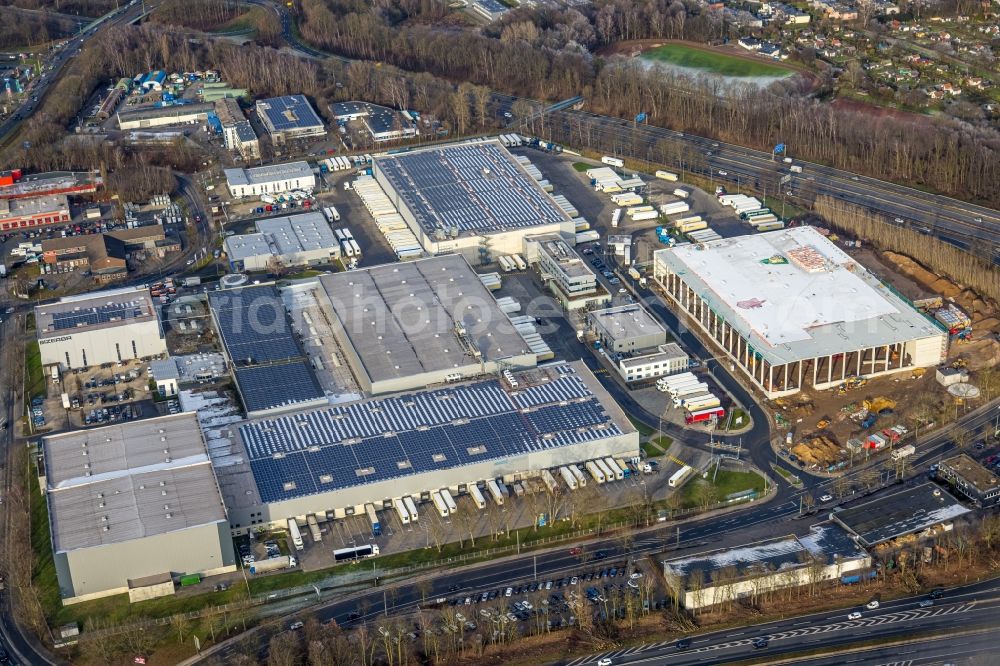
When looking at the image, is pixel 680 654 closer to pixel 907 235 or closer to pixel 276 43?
pixel 907 235

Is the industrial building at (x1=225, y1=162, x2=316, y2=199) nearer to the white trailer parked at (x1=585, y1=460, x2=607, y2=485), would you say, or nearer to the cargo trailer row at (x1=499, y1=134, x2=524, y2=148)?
the cargo trailer row at (x1=499, y1=134, x2=524, y2=148)

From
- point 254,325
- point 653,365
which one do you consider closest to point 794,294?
A: point 653,365

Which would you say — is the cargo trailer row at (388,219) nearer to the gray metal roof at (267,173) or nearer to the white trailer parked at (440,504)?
the gray metal roof at (267,173)

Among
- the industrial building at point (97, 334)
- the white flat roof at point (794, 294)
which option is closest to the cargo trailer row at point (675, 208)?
the white flat roof at point (794, 294)

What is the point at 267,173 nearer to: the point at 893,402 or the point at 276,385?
the point at 276,385

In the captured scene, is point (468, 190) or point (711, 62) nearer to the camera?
point (468, 190)

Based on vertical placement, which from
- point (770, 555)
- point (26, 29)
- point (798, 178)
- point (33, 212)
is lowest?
point (770, 555)

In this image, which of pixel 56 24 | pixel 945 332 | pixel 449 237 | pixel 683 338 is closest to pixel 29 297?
pixel 449 237
